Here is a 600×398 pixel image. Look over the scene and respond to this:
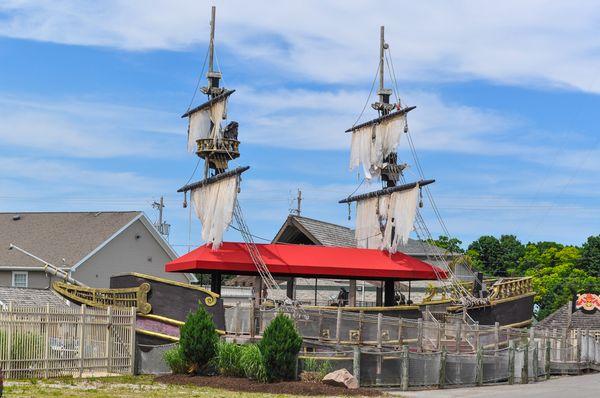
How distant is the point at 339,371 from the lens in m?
27.7

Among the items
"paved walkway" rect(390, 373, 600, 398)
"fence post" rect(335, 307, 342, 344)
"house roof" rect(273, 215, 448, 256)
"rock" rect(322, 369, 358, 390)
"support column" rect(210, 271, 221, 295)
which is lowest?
"paved walkway" rect(390, 373, 600, 398)

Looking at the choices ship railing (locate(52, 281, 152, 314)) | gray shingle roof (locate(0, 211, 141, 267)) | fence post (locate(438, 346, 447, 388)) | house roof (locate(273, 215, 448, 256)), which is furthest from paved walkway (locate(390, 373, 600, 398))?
gray shingle roof (locate(0, 211, 141, 267))

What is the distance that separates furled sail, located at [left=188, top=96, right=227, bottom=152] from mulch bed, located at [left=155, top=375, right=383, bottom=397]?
11733 millimetres

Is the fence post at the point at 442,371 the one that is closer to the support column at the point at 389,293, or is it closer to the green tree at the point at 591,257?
the support column at the point at 389,293

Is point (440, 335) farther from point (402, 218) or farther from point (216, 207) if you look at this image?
point (216, 207)

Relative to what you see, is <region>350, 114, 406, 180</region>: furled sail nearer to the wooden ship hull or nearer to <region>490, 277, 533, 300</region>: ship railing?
<region>490, 277, 533, 300</region>: ship railing

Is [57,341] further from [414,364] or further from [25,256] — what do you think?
[25,256]

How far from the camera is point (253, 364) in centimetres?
2800

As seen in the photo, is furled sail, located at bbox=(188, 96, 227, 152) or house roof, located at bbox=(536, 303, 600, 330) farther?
house roof, located at bbox=(536, 303, 600, 330)

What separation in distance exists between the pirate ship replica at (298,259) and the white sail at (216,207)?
0.12 ft

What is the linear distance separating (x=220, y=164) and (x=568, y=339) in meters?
14.1

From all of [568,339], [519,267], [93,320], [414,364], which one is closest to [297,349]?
[414,364]

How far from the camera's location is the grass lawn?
23.8 meters

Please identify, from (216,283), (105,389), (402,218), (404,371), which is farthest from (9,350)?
(402,218)
